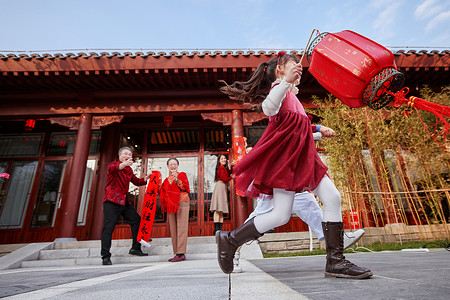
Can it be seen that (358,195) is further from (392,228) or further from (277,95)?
(277,95)

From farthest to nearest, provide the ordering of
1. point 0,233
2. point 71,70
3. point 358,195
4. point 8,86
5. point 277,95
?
1. point 0,233
2. point 8,86
3. point 71,70
4. point 358,195
5. point 277,95

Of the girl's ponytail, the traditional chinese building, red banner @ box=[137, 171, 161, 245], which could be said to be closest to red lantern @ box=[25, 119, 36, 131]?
the traditional chinese building

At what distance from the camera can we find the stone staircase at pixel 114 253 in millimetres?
3719

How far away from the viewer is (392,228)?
4.54 meters

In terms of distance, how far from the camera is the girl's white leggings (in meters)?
1.28

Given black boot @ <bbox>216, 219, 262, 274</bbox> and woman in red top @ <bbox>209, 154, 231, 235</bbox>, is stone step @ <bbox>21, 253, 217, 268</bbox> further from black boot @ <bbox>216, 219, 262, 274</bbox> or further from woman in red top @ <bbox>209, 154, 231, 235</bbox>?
black boot @ <bbox>216, 219, 262, 274</bbox>

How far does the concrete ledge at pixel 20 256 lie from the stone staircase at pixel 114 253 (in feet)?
0.20

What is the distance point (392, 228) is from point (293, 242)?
6.05ft

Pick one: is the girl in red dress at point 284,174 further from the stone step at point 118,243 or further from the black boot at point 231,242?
the stone step at point 118,243

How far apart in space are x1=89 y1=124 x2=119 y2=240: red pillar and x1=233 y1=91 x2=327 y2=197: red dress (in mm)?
5747

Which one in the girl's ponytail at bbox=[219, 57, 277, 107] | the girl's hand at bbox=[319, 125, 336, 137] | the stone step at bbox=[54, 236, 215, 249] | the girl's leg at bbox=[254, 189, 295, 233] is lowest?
the stone step at bbox=[54, 236, 215, 249]

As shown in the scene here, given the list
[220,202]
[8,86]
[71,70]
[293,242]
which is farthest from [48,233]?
[293,242]

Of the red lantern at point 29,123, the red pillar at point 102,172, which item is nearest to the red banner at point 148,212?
the red pillar at point 102,172

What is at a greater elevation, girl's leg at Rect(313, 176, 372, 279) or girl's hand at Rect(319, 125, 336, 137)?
girl's hand at Rect(319, 125, 336, 137)
